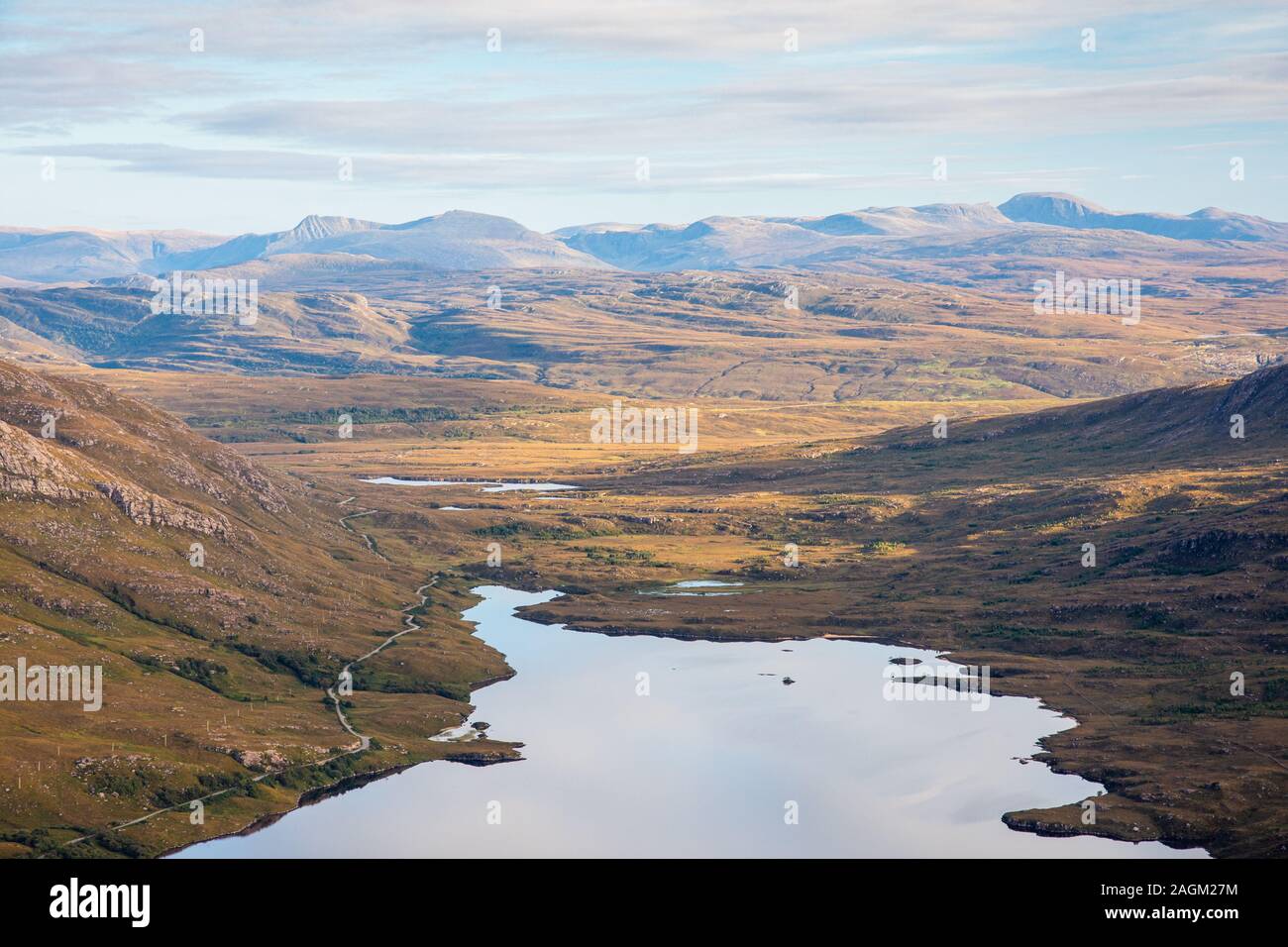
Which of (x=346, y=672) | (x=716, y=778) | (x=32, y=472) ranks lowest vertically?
(x=716, y=778)

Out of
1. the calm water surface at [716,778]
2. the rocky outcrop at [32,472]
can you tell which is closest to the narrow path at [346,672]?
the calm water surface at [716,778]

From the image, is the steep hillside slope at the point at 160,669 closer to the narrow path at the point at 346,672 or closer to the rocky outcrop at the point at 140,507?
the rocky outcrop at the point at 140,507

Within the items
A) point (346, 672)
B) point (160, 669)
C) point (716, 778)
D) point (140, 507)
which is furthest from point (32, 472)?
point (716, 778)

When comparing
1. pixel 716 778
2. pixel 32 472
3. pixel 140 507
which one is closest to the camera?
pixel 716 778

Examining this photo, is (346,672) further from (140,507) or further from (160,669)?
(140,507)

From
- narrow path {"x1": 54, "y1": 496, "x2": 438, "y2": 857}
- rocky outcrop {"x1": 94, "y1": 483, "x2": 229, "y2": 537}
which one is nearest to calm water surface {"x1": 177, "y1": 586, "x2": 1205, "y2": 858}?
narrow path {"x1": 54, "y1": 496, "x2": 438, "y2": 857}

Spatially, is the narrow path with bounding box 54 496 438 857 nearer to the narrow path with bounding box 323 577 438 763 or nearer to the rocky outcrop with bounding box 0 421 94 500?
the narrow path with bounding box 323 577 438 763
